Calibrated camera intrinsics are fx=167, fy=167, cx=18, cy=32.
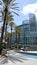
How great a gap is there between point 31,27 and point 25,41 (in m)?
4.61

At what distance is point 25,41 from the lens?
46250mm

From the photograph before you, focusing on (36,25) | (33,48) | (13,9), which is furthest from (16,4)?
(36,25)

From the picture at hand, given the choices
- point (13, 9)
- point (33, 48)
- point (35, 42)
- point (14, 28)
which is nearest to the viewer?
point (13, 9)

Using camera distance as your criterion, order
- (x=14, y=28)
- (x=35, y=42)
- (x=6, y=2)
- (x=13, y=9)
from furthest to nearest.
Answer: (x=35, y=42) < (x=14, y=28) < (x=13, y=9) < (x=6, y=2)

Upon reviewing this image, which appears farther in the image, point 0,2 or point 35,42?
point 35,42

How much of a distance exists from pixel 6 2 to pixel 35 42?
27436 mm

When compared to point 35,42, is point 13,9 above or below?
above

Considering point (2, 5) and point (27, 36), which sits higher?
point (2, 5)

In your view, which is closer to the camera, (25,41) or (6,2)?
(6,2)

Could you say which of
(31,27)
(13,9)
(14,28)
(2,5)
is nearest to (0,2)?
(2,5)

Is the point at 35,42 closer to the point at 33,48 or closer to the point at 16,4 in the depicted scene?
the point at 33,48

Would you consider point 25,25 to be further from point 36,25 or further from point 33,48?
point 33,48

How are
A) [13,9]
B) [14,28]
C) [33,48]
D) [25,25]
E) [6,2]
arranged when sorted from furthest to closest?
[25,25] → [14,28] → [33,48] → [13,9] → [6,2]

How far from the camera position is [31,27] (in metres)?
44.2
